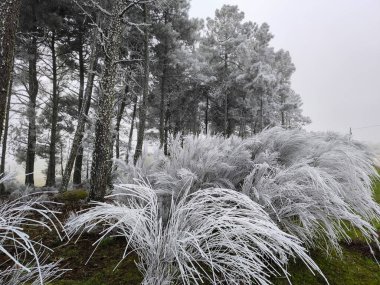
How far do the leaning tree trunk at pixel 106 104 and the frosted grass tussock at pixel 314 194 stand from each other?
251 cm

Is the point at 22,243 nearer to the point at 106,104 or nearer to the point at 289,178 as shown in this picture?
the point at 289,178

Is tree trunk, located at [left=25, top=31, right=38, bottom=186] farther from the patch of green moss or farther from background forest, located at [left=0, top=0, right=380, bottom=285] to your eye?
the patch of green moss

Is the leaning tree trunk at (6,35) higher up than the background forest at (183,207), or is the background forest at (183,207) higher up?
the leaning tree trunk at (6,35)

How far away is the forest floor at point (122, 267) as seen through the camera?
99.3 inches

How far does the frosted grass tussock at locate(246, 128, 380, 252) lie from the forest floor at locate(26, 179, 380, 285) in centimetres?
22

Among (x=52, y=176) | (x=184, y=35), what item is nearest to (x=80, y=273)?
(x=52, y=176)

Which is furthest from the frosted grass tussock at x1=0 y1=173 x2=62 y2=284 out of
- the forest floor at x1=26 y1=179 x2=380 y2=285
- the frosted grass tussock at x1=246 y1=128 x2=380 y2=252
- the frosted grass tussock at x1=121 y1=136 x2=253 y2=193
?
the frosted grass tussock at x1=246 y1=128 x2=380 y2=252

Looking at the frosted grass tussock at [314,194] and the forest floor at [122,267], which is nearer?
the forest floor at [122,267]

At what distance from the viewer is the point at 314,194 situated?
3125 millimetres

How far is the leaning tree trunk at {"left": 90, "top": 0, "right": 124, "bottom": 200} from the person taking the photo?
508 cm

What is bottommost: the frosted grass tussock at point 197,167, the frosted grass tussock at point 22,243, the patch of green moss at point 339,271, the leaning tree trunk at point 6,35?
the patch of green moss at point 339,271

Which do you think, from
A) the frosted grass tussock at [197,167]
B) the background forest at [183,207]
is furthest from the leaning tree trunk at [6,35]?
the frosted grass tussock at [197,167]

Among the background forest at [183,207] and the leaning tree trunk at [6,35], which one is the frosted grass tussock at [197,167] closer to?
the background forest at [183,207]

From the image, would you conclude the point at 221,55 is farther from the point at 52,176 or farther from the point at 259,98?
the point at 52,176
